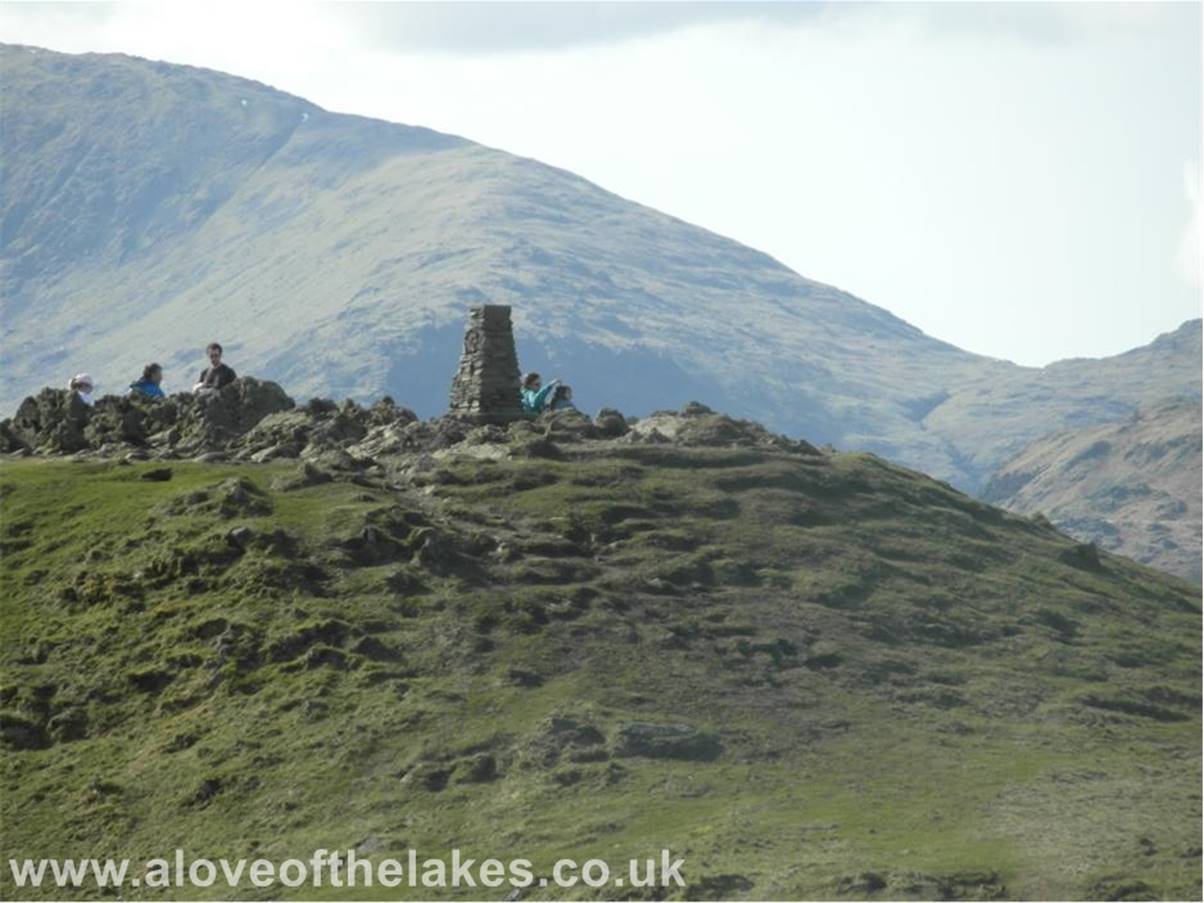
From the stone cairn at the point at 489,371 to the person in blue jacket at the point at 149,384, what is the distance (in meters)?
11.3

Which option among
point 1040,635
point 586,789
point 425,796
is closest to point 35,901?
point 425,796

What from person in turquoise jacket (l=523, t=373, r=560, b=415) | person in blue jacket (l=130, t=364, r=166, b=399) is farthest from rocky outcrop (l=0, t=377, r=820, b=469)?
person in turquoise jacket (l=523, t=373, r=560, b=415)

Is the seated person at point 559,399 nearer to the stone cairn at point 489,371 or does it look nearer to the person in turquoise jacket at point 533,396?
the person in turquoise jacket at point 533,396

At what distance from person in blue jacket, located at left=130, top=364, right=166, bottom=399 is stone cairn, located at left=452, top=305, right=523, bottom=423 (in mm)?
11264

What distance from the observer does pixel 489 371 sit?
92312mm

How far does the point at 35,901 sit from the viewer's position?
212 feet

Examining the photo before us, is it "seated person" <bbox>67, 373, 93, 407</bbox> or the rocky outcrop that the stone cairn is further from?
"seated person" <bbox>67, 373, 93, 407</bbox>

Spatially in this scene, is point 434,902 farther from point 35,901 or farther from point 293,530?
point 293,530

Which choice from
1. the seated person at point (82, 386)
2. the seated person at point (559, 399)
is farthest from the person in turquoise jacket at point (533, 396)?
the seated person at point (82, 386)

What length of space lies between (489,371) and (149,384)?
12833 millimetres

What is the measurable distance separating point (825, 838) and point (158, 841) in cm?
1804

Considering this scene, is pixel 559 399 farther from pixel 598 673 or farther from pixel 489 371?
pixel 598 673

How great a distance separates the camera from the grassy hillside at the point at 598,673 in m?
63.0

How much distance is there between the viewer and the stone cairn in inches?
3627
